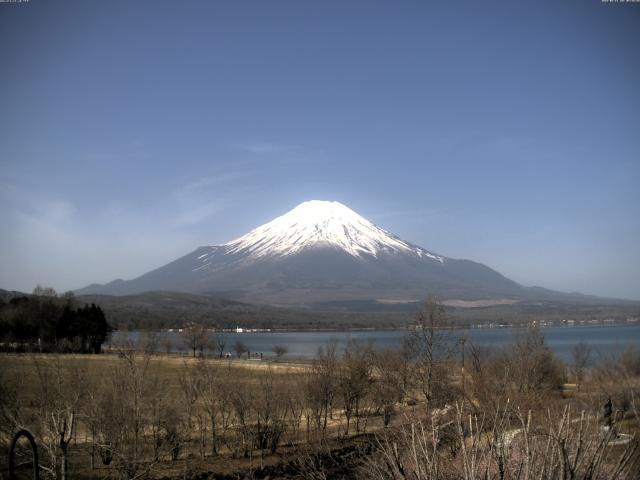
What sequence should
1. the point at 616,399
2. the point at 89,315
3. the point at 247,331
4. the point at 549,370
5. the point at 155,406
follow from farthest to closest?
the point at 247,331, the point at 89,315, the point at 549,370, the point at 155,406, the point at 616,399

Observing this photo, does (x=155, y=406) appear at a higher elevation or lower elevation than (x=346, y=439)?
higher

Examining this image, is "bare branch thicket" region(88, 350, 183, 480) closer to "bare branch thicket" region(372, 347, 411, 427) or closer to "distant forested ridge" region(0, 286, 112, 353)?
"bare branch thicket" region(372, 347, 411, 427)

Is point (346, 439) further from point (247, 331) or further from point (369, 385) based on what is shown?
point (247, 331)

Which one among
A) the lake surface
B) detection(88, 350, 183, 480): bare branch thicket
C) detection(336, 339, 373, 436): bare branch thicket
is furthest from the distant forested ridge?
detection(88, 350, 183, 480): bare branch thicket

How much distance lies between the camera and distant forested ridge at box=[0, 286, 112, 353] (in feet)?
196

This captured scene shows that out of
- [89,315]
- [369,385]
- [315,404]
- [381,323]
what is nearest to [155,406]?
[315,404]

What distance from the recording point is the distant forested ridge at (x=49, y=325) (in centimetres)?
5988

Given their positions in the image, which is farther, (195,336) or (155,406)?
(195,336)

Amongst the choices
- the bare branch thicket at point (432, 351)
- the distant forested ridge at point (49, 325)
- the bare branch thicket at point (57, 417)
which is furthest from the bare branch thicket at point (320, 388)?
the distant forested ridge at point (49, 325)

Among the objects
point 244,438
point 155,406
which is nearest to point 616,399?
point 244,438

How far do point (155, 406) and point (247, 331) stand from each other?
157 m

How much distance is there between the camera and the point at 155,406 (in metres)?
17.6

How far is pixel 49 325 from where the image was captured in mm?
62500

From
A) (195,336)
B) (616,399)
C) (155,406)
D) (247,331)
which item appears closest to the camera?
(616,399)
